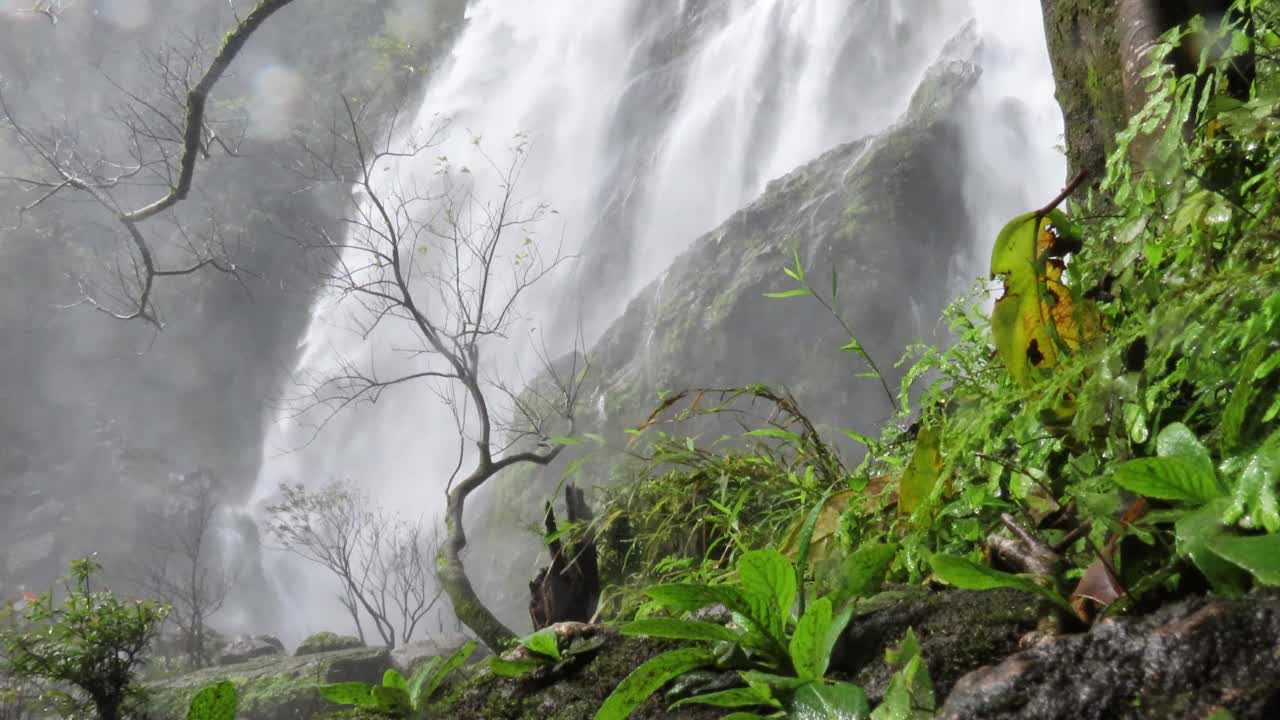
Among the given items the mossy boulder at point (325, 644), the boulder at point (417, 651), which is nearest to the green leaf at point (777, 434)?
the boulder at point (417, 651)

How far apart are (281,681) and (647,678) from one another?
40.5ft

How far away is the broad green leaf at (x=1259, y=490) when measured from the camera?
1.54 ft

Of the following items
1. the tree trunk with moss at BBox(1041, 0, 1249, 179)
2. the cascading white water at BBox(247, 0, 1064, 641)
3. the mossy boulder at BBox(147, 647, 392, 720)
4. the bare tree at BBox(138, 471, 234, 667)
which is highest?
the cascading white water at BBox(247, 0, 1064, 641)

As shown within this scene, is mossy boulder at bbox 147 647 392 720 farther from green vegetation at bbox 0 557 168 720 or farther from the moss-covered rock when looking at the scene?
the moss-covered rock

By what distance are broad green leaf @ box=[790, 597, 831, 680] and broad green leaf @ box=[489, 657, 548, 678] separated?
0.38 meters

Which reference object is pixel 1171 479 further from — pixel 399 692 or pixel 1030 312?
pixel 399 692

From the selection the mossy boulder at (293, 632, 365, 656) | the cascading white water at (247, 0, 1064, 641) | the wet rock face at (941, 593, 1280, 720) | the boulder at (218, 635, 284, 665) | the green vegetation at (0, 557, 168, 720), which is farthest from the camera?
the cascading white water at (247, 0, 1064, 641)

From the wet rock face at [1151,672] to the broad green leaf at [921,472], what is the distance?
45 cm

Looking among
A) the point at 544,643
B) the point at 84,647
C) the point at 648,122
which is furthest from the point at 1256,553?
the point at 648,122

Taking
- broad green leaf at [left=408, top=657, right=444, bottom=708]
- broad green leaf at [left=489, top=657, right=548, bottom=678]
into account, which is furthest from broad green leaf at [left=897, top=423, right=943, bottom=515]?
broad green leaf at [left=408, top=657, right=444, bottom=708]

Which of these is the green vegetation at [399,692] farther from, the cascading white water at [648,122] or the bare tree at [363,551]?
the cascading white water at [648,122]

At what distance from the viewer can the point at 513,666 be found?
0.88 meters

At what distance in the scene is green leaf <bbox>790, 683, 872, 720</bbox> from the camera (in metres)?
0.56

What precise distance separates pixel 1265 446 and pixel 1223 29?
1.48 feet
